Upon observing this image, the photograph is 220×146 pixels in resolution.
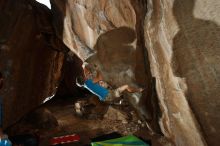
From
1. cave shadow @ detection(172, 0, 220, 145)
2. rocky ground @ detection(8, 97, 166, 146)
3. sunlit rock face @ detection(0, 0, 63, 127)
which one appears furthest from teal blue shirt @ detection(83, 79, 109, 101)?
cave shadow @ detection(172, 0, 220, 145)

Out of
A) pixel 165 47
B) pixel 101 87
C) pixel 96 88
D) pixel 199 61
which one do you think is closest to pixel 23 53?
pixel 96 88

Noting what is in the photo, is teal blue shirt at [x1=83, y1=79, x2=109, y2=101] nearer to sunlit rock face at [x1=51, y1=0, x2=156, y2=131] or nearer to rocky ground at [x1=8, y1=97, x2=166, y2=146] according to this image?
sunlit rock face at [x1=51, y1=0, x2=156, y2=131]

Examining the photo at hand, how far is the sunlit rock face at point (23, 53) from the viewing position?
7.43m

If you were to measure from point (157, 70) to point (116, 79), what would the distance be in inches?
41.6

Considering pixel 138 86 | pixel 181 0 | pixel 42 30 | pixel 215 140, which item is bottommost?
pixel 215 140

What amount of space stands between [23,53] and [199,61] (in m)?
5.33

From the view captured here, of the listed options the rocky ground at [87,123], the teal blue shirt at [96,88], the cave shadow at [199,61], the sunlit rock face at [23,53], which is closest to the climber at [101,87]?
the teal blue shirt at [96,88]

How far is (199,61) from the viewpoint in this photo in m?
3.85

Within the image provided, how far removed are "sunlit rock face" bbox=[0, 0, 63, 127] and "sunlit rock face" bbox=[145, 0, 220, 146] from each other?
13.1 feet

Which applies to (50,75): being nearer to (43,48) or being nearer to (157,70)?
(43,48)

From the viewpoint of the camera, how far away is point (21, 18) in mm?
7875

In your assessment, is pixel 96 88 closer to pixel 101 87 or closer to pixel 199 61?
pixel 101 87

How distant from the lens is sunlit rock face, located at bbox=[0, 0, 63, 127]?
7434 millimetres

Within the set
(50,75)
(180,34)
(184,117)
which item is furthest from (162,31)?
(50,75)
